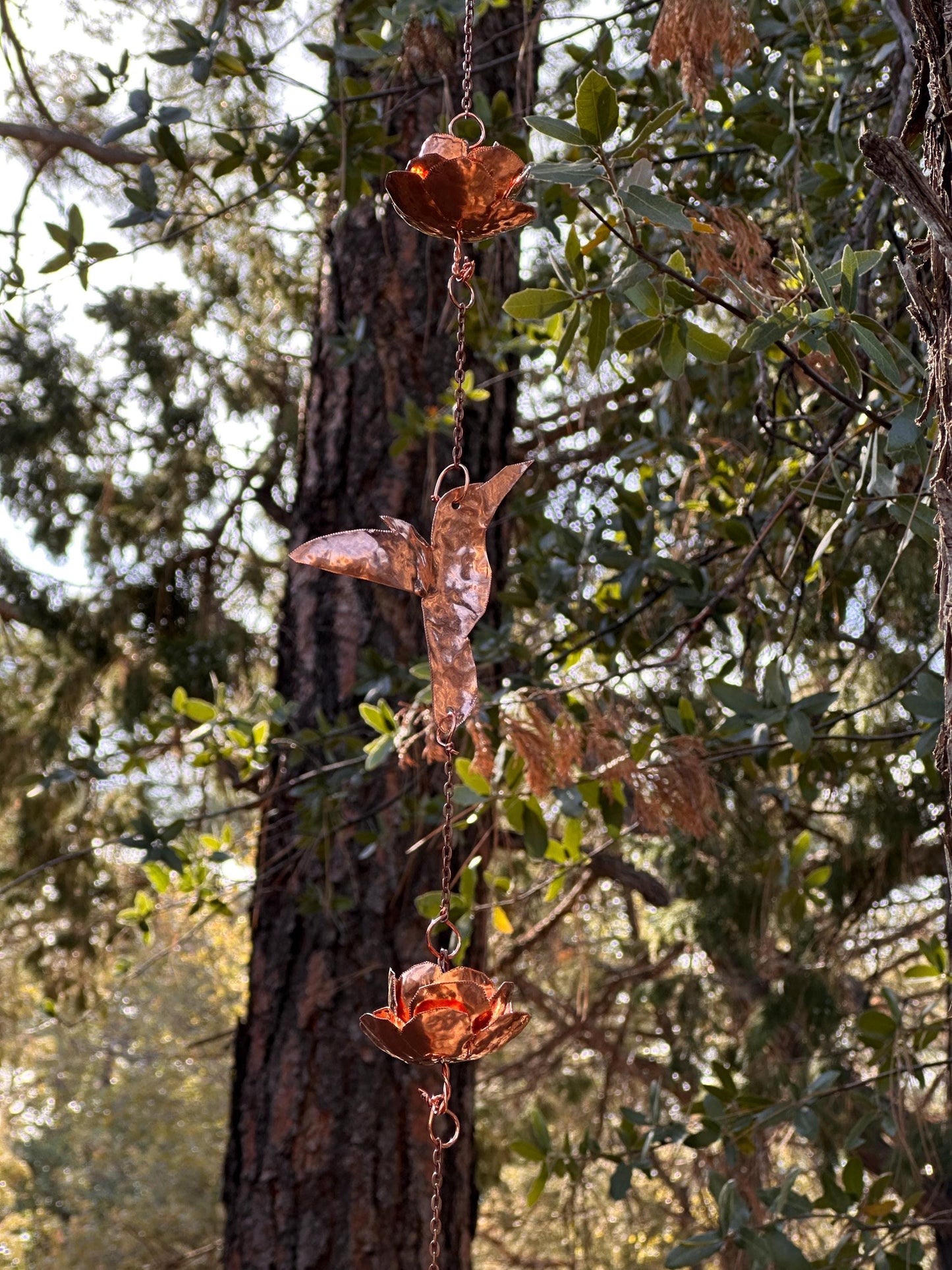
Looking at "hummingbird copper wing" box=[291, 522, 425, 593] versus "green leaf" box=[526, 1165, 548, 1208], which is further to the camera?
"green leaf" box=[526, 1165, 548, 1208]

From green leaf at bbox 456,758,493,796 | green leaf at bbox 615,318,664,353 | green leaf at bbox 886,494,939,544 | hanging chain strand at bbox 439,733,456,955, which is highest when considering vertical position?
green leaf at bbox 615,318,664,353

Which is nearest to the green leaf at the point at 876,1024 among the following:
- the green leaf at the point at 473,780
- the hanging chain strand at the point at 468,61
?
the green leaf at the point at 473,780

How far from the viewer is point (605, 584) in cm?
178

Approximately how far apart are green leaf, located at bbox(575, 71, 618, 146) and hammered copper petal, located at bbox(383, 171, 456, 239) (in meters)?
0.18

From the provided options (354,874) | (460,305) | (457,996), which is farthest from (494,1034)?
(354,874)

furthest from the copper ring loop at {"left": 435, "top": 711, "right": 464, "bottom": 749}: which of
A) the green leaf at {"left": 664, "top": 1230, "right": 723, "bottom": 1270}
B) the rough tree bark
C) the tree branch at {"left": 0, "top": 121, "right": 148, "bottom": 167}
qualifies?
the tree branch at {"left": 0, "top": 121, "right": 148, "bottom": 167}

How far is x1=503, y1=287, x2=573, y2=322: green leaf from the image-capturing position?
1.15 m

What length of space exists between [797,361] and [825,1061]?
2.15 meters

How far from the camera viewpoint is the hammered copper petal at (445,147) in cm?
84

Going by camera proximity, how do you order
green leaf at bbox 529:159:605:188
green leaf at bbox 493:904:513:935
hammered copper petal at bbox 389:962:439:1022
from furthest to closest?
green leaf at bbox 493:904:513:935 < green leaf at bbox 529:159:605:188 < hammered copper petal at bbox 389:962:439:1022

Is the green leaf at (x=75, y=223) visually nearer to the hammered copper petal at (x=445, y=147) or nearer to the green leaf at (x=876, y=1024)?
the hammered copper petal at (x=445, y=147)

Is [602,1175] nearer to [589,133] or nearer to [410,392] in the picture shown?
[410,392]

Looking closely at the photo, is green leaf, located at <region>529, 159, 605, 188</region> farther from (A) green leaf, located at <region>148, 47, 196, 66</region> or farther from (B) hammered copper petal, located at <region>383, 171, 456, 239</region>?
(A) green leaf, located at <region>148, 47, 196, 66</region>

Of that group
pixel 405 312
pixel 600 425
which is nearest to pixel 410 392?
pixel 405 312
